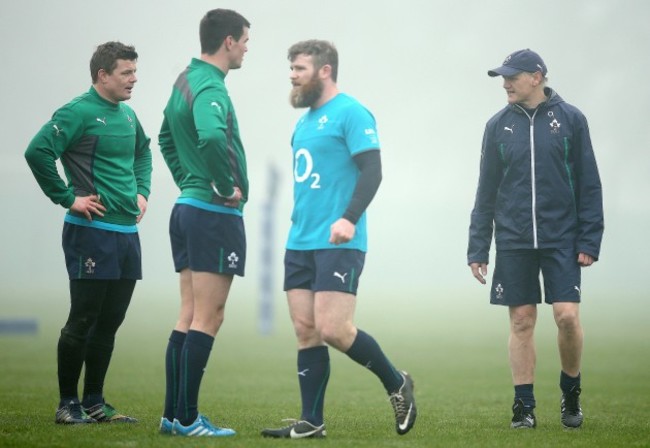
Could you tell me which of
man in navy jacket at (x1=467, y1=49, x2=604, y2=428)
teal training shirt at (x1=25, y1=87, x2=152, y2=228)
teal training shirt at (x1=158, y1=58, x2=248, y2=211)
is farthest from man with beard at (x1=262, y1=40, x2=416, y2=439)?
teal training shirt at (x1=25, y1=87, x2=152, y2=228)

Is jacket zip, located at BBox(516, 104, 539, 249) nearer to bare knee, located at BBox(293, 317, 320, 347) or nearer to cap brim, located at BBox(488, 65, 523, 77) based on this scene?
cap brim, located at BBox(488, 65, 523, 77)

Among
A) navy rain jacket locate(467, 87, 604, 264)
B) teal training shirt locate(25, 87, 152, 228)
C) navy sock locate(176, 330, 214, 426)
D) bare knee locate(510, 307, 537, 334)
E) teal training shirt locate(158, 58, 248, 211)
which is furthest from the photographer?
bare knee locate(510, 307, 537, 334)

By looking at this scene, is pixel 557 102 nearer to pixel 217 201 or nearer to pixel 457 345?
pixel 217 201

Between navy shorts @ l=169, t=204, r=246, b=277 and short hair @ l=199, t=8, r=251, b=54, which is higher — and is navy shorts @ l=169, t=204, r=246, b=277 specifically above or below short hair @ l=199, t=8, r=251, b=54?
below

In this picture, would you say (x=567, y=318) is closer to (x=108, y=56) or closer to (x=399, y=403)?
(x=399, y=403)

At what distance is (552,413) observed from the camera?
10.5m

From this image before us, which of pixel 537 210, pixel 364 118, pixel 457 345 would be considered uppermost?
pixel 364 118

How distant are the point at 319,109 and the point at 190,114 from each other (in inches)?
34.5

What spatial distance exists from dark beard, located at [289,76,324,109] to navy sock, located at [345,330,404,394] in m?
1.60

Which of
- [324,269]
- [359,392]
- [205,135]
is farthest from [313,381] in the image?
[359,392]

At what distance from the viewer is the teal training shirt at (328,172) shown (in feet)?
25.0

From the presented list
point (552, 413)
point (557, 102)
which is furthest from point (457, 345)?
point (557, 102)

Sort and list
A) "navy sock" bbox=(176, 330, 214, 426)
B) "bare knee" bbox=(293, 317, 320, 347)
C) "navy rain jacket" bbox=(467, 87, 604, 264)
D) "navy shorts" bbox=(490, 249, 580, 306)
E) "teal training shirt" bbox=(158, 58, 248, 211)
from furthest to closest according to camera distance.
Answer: "navy rain jacket" bbox=(467, 87, 604, 264) < "navy shorts" bbox=(490, 249, 580, 306) < "bare knee" bbox=(293, 317, 320, 347) < "navy sock" bbox=(176, 330, 214, 426) < "teal training shirt" bbox=(158, 58, 248, 211)

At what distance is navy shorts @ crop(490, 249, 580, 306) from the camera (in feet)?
28.0
